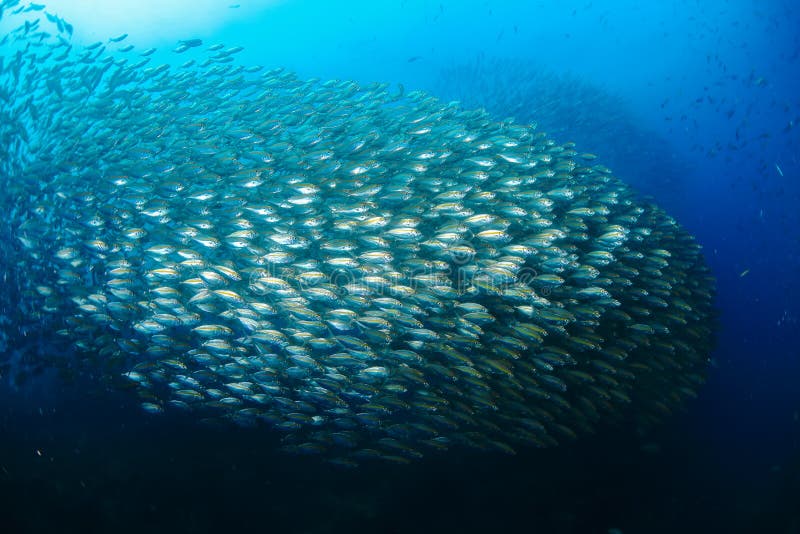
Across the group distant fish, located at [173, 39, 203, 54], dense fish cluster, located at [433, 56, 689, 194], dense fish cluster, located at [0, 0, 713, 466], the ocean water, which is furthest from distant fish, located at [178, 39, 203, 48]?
dense fish cluster, located at [433, 56, 689, 194]

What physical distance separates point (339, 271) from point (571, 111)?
16501 millimetres

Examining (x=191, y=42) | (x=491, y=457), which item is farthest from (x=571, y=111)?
(x=491, y=457)

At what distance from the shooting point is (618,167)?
66.2 ft

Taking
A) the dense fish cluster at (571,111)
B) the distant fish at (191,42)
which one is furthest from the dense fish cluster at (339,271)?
the dense fish cluster at (571,111)

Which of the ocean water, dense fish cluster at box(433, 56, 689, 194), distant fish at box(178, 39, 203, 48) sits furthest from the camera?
dense fish cluster at box(433, 56, 689, 194)

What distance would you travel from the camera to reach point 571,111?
62.6 feet

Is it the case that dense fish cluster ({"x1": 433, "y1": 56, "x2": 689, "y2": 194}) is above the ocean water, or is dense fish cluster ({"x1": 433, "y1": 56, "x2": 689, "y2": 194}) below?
above

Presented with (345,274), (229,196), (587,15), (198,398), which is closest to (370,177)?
(345,274)

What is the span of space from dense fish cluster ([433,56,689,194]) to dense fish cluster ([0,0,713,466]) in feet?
34.4

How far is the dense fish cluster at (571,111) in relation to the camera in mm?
18328

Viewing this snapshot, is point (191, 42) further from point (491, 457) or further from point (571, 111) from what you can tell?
point (571, 111)

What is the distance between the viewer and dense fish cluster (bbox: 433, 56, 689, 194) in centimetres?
1833

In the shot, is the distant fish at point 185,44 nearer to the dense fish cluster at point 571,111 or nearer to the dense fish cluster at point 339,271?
the dense fish cluster at point 339,271

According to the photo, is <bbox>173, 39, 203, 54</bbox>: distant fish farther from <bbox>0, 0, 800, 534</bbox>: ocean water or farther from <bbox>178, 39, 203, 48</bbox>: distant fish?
<bbox>0, 0, 800, 534</bbox>: ocean water
